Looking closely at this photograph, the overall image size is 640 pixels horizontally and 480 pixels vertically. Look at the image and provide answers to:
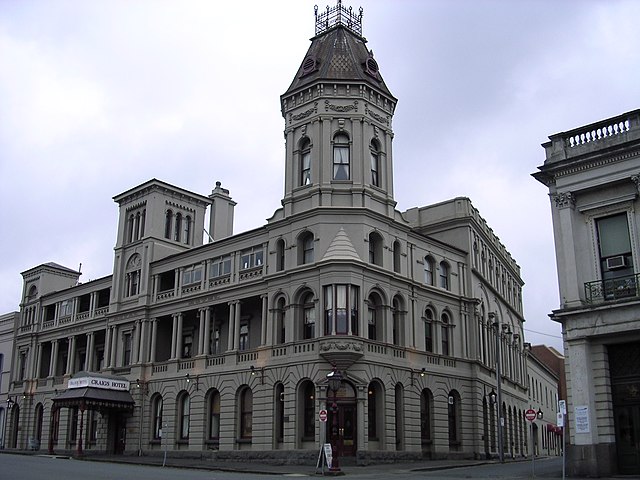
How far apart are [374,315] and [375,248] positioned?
3.72 metres

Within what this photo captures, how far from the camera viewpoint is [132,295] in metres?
52.0

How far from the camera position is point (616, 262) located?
26.4 m

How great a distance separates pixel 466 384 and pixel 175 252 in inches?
886

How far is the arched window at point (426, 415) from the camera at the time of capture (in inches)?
1585

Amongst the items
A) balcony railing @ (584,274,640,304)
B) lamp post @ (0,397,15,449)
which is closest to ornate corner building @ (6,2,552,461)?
lamp post @ (0,397,15,449)

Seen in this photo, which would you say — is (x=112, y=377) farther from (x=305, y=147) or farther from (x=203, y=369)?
(x=305, y=147)

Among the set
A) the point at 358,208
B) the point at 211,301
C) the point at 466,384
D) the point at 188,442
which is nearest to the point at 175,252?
the point at 211,301

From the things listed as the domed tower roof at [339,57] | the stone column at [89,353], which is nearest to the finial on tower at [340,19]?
the domed tower roof at [339,57]

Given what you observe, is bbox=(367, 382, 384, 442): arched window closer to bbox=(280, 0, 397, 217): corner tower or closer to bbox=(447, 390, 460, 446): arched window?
bbox=(447, 390, 460, 446): arched window

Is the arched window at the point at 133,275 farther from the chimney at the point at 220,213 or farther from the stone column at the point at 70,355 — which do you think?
the stone column at the point at 70,355

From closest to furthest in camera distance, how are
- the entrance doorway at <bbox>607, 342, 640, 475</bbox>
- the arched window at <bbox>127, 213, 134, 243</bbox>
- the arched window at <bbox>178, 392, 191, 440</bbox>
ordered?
the entrance doorway at <bbox>607, 342, 640, 475</bbox>, the arched window at <bbox>178, 392, 191, 440</bbox>, the arched window at <bbox>127, 213, 134, 243</bbox>

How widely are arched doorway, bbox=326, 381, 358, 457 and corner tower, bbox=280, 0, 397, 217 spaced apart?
1000 cm

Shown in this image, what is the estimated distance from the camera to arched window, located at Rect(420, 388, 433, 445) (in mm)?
40250

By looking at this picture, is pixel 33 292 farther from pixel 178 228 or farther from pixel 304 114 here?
pixel 304 114
